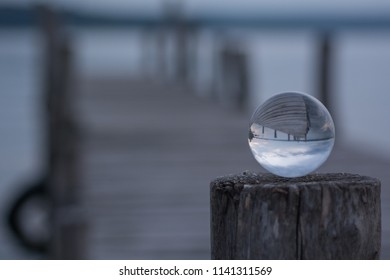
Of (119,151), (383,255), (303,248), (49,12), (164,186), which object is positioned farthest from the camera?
(49,12)

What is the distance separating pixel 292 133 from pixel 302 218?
20 centimetres

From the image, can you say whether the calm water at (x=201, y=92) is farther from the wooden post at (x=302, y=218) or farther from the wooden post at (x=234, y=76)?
the wooden post at (x=302, y=218)

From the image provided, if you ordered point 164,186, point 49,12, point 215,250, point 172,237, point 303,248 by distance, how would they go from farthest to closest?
point 49,12 → point 164,186 → point 172,237 → point 215,250 → point 303,248

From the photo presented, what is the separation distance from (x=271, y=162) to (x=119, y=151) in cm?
690

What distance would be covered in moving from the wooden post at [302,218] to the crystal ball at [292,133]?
46mm

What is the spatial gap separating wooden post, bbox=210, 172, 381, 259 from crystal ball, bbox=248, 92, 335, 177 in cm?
5

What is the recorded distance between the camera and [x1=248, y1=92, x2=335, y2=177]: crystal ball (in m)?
1.78

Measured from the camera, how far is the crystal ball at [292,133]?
5.83 feet

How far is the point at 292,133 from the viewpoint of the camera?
178 centimetres

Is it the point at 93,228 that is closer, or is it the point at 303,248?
the point at 303,248

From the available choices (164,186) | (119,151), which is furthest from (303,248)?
(119,151)

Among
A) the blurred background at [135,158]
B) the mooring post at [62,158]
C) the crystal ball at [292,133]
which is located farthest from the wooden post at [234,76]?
the crystal ball at [292,133]
